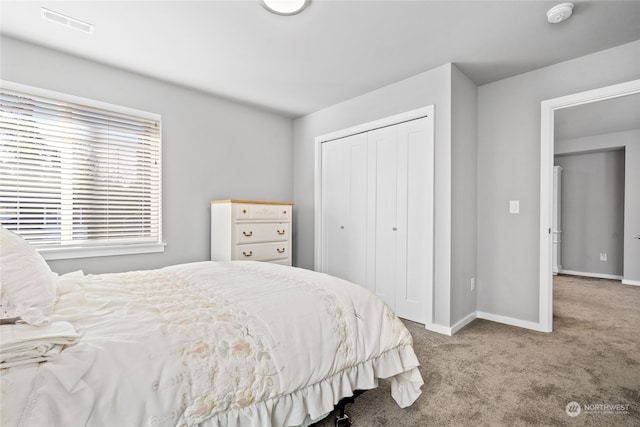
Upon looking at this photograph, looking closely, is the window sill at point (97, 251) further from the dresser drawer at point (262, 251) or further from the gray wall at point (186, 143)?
the dresser drawer at point (262, 251)

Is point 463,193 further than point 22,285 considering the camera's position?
Yes

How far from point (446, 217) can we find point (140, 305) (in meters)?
2.49

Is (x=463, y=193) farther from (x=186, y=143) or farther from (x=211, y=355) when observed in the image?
(x=186, y=143)

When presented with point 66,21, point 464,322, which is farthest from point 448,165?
point 66,21

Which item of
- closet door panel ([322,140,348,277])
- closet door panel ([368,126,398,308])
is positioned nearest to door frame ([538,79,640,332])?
closet door panel ([368,126,398,308])

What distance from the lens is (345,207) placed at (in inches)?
→ 150

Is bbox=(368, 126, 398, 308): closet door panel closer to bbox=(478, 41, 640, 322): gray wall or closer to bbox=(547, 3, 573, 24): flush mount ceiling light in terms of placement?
bbox=(478, 41, 640, 322): gray wall

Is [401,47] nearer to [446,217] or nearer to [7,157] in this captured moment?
[446,217]

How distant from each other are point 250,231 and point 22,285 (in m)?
2.33

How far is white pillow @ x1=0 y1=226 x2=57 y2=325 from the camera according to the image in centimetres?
96

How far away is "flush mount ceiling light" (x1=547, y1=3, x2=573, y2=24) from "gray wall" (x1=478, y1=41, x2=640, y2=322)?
83 cm

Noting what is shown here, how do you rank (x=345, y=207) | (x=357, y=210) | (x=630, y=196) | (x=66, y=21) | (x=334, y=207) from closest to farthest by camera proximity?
(x=66, y=21)
(x=357, y=210)
(x=345, y=207)
(x=334, y=207)
(x=630, y=196)

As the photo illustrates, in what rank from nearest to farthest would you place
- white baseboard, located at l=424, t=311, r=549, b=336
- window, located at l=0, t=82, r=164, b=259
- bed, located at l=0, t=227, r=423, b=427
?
bed, located at l=0, t=227, r=423, b=427 → window, located at l=0, t=82, r=164, b=259 → white baseboard, located at l=424, t=311, r=549, b=336

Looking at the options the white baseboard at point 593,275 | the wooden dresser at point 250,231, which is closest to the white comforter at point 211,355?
the wooden dresser at point 250,231
